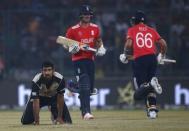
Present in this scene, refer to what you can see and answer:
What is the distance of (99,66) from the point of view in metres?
26.8

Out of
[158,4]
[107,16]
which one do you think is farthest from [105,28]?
[158,4]

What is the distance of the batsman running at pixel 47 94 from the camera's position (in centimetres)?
1567

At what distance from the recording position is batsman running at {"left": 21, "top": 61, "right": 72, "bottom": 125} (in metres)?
15.7

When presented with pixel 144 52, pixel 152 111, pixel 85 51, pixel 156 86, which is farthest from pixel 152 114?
pixel 85 51

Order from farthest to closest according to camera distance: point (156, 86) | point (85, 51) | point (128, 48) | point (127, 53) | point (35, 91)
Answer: point (127, 53) → point (85, 51) → point (128, 48) → point (156, 86) → point (35, 91)

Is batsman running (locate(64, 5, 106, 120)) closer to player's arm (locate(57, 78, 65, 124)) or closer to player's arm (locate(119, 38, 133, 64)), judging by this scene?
player's arm (locate(119, 38, 133, 64))

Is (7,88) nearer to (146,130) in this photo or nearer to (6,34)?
(6,34)

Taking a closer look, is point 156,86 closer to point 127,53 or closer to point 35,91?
point 127,53

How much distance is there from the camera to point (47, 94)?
16.0 meters

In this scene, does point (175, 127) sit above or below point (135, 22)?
Result: below

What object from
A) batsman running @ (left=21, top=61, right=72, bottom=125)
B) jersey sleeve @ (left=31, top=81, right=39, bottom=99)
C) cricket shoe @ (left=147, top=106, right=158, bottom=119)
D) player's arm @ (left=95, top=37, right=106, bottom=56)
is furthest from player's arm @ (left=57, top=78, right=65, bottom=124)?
player's arm @ (left=95, top=37, right=106, bottom=56)

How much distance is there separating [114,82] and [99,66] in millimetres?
713

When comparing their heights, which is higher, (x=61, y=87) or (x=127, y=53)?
(x=127, y=53)

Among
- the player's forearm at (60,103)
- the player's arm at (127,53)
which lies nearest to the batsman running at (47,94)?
the player's forearm at (60,103)
